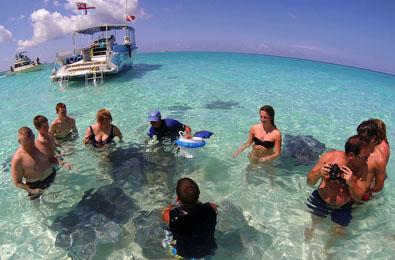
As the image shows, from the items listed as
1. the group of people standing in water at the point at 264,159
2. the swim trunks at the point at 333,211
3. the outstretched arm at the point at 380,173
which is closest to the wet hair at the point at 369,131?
the group of people standing in water at the point at 264,159

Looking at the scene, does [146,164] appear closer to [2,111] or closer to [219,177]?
[219,177]

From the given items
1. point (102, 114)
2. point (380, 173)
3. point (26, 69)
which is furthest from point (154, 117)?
point (26, 69)

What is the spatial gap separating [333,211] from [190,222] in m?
2.25

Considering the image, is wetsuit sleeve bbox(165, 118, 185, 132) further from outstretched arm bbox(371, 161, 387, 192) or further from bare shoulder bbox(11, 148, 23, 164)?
outstretched arm bbox(371, 161, 387, 192)

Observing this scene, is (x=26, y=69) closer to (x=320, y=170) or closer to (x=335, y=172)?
(x=320, y=170)

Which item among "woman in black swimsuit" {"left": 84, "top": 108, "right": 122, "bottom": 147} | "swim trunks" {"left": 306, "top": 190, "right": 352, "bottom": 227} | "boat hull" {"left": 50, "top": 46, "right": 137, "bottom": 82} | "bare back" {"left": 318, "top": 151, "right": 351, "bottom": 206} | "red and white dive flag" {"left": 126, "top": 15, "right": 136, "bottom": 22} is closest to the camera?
"bare back" {"left": 318, "top": 151, "right": 351, "bottom": 206}

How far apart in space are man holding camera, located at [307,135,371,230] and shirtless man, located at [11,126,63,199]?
14.0 ft

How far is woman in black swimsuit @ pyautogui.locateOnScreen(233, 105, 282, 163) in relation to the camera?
5426 mm

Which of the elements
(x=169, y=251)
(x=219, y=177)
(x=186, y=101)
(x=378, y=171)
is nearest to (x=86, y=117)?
(x=186, y=101)

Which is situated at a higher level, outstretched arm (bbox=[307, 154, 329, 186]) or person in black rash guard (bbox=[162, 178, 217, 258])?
outstretched arm (bbox=[307, 154, 329, 186])

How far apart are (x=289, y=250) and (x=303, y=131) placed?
245 inches

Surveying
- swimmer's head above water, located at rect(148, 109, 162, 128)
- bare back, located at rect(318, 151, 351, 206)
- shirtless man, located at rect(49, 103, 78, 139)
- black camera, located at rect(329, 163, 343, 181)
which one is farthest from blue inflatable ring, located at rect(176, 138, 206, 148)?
shirtless man, located at rect(49, 103, 78, 139)

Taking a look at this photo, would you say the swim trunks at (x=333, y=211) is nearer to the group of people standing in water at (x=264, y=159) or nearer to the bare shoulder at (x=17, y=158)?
the group of people standing in water at (x=264, y=159)

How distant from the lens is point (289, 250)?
4285 mm
